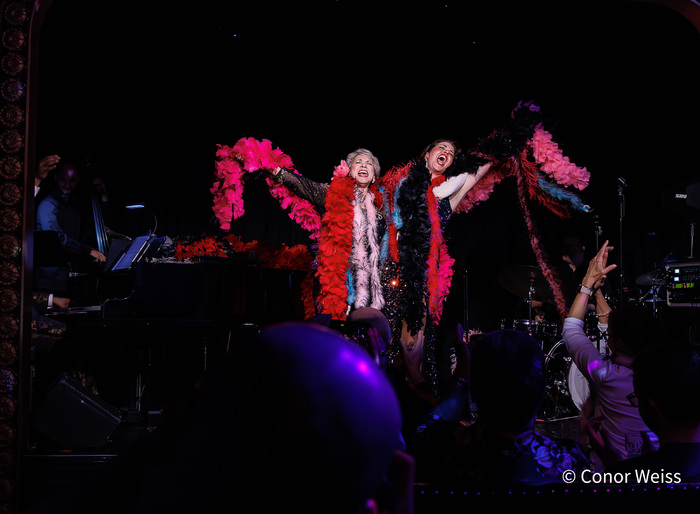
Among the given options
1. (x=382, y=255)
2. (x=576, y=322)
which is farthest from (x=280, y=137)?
(x=576, y=322)

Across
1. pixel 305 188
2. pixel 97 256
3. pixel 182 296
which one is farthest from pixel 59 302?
pixel 305 188

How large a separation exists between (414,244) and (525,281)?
147 centimetres

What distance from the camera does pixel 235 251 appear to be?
5.14 meters

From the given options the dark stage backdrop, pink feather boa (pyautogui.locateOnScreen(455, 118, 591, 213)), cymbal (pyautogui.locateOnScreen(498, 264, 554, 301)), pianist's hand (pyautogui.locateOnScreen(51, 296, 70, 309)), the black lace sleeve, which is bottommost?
pianist's hand (pyautogui.locateOnScreen(51, 296, 70, 309))

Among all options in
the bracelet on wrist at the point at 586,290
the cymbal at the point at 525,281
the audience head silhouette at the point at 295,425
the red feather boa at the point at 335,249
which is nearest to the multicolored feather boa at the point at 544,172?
the cymbal at the point at 525,281

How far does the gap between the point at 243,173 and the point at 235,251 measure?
691 millimetres

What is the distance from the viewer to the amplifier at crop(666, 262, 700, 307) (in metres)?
4.12

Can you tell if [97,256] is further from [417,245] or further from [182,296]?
[417,245]

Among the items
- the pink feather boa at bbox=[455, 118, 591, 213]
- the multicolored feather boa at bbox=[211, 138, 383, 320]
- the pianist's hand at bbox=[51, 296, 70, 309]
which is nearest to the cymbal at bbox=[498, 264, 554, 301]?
the pink feather boa at bbox=[455, 118, 591, 213]

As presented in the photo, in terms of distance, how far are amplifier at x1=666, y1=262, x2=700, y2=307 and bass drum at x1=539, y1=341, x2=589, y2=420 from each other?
3.32ft

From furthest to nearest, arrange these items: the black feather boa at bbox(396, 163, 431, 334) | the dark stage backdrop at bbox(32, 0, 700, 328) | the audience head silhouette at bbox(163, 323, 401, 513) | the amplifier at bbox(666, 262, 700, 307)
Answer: the dark stage backdrop at bbox(32, 0, 700, 328) → the black feather boa at bbox(396, 163, 431, 334) → the amplifier at bbox(666, 262, 700, 307) → the audience head silhouette at bbox(163, 323, 401, 513)

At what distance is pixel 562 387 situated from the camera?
17.2ft

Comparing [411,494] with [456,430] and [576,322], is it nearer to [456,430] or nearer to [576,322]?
[456,430]

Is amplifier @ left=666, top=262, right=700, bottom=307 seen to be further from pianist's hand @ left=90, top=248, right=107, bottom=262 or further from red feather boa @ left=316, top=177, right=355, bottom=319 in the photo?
pianist's hand @ left=90, top=248, right=107, bottom=262
